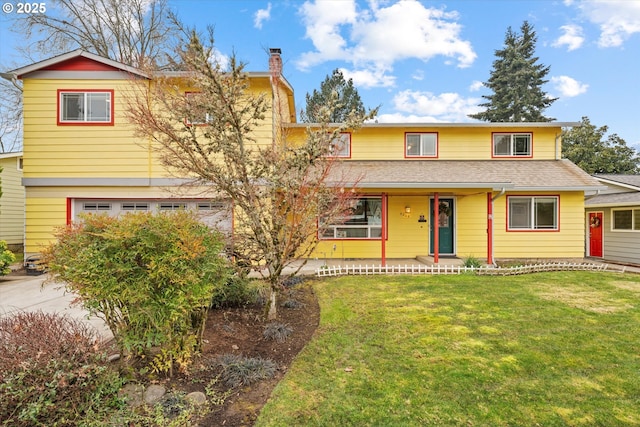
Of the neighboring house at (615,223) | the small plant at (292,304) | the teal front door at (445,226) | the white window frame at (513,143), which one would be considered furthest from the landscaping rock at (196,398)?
the neighboring house at (615,223)

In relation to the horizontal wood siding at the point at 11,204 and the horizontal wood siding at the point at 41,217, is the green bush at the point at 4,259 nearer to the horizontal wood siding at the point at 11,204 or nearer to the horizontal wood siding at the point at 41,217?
the horizontal wood siding at the point at 41,217

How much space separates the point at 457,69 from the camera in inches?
774

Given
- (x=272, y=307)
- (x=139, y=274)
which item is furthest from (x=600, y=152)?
(x=139, y=274)

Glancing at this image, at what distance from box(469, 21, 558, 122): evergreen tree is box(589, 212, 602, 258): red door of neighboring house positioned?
23448mm

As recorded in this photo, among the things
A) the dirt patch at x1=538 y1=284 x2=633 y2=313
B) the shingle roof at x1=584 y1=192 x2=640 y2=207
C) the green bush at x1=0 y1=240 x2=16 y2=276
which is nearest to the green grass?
the dirt patch at x1=538 y1=284 x2=633 y2=313

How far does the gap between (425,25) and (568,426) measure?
1697 centimetres

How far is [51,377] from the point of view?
250cm

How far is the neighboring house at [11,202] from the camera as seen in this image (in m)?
13.9

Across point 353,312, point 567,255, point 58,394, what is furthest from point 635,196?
point 58,394

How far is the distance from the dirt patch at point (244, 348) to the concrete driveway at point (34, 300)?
173 centimetres

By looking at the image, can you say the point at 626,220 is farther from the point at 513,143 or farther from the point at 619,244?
the point at 513,143

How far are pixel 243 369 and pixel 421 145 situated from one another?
35.6 feet

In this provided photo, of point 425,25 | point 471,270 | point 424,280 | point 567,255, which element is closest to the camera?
point 424,280

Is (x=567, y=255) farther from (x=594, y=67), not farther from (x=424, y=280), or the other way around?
(x=594, y=67)
